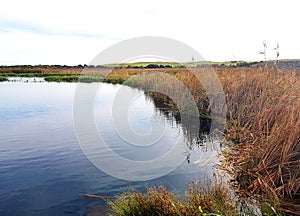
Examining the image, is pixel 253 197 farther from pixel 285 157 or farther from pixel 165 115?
pixel 165 115

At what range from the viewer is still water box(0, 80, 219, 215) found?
507cm

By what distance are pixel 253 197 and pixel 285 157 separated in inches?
34.3

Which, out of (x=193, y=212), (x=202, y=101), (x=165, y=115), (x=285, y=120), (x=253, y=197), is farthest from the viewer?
(x=165, y=115)

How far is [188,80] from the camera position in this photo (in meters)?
13.1

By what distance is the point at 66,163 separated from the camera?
22.5ft

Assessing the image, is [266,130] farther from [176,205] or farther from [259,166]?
[176,205]

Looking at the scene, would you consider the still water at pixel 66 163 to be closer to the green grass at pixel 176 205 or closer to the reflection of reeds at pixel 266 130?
the reflection of reeds at pixel 266 130

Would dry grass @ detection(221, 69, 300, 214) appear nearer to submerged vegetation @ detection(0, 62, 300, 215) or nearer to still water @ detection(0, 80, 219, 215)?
submerged vegetation @ detection(0, 62, 300, 215)

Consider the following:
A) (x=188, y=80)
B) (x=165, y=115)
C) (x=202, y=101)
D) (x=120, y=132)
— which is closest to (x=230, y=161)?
(x=120, y=132)

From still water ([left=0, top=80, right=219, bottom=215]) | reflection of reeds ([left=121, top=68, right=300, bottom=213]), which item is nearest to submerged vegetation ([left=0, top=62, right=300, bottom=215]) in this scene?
reflection of reeds ([left=121, top=68, right=300, bottom=213])

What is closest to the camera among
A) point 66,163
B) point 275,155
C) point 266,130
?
point 275,155

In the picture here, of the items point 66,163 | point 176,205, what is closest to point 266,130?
point 176,205

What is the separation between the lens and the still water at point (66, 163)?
5074 millimetres

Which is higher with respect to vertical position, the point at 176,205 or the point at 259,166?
the point at 259,166
